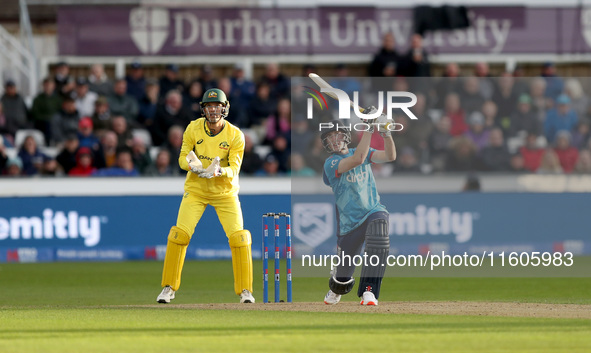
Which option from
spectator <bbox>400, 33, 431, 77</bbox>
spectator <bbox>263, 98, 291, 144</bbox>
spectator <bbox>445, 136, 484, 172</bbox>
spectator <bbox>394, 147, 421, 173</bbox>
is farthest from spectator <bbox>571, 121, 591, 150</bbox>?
spectator <bbox>263, 98, 291, 144</bbox>

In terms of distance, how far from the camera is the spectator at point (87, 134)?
820 inches

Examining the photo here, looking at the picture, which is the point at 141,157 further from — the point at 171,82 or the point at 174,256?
the point at 174,256

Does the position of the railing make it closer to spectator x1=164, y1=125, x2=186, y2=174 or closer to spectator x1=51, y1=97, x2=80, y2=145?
spectator x1=51, y1=97, x2=80, y2=145

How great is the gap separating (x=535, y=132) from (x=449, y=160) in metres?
1.60

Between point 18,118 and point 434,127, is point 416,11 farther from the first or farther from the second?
point 18,118

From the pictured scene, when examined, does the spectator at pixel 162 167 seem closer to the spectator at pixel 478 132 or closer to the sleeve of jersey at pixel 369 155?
the spectator at pixel 478 132

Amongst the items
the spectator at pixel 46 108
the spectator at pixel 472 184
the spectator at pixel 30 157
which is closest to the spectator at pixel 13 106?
the spectator at pixel 46 108

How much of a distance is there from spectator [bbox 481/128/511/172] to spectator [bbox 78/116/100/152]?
6992 millimetres

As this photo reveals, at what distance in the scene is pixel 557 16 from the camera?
24625 mm

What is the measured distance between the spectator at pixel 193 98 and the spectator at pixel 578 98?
6886 mm

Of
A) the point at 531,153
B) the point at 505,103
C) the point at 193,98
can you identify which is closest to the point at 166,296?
the point at 531,153

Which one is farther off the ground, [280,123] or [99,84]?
[99,84]

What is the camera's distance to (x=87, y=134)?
2108 cm

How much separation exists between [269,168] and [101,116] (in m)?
3.52
